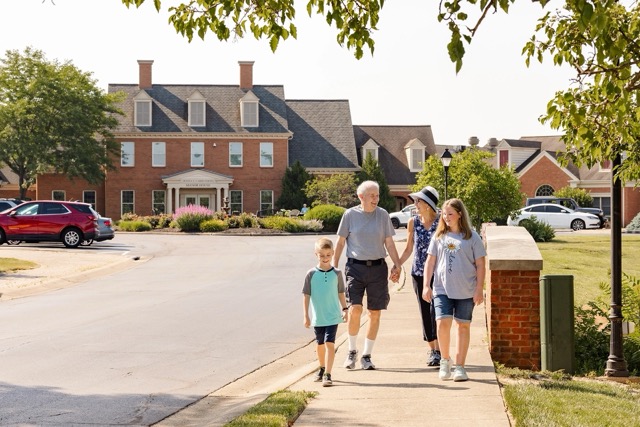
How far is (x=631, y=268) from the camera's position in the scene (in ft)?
96.6

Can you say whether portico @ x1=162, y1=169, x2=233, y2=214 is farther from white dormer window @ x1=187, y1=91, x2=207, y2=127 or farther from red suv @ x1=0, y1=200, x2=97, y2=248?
red suv @ x1=0, y1=200, x2=97, y2=248

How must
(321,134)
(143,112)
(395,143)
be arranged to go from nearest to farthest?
(143,112), (321,134), (395,143)

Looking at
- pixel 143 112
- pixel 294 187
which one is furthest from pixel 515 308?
pixel 143 112

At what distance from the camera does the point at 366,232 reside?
33.3 feet

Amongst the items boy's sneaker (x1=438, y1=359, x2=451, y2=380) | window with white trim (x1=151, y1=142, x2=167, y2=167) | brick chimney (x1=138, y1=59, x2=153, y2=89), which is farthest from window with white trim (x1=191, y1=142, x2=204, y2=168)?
boy's sneaker (x1=438, y1=359, x2=451, y2=380)

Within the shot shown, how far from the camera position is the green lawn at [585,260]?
24594mm

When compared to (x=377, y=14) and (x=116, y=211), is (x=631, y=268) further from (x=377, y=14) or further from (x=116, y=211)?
(x=116, y=211)

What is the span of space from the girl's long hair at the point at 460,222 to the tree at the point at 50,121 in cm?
5520

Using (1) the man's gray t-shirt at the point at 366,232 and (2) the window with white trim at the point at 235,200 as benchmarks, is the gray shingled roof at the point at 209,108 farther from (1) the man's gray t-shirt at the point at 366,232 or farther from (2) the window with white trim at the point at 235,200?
(1) the man's gray t-shirt at the point at 366,232

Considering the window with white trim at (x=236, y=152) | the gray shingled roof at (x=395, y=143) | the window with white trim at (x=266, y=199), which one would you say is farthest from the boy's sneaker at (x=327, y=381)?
the gray shingled roof at (x=395, y=143)

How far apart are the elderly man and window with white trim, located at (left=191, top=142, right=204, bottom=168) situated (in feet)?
184

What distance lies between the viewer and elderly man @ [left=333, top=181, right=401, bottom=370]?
10.2 metres

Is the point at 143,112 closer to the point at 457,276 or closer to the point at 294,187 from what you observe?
the point at 294,187

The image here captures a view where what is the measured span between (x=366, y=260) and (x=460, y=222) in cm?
123
